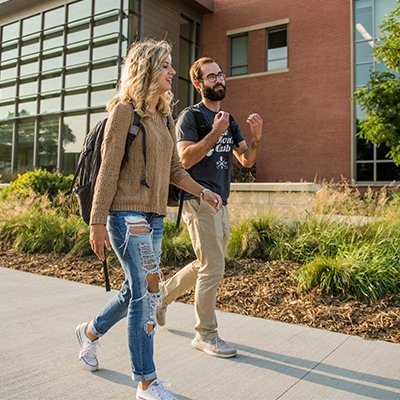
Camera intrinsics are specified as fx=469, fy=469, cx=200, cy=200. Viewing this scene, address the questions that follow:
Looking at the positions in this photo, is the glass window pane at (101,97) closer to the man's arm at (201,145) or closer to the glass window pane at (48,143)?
the glass window pane at (48,143)

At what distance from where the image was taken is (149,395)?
250 centimetres

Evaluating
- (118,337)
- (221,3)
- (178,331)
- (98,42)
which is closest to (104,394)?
(118,337)

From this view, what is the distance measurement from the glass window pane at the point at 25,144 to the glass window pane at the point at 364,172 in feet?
47.8

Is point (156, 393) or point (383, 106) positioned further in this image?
point (383, 106)

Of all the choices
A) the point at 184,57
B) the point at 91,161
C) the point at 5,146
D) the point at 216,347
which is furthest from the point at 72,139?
the point at 91,161

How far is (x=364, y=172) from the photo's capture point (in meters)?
18.3

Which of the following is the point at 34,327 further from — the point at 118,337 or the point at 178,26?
the point at 178,26

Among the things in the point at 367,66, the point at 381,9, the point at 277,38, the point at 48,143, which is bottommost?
the point at 48,143

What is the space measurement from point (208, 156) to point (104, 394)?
5.77ft

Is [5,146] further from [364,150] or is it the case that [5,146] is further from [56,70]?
[364,150]

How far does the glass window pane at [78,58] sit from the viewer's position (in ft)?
66.4

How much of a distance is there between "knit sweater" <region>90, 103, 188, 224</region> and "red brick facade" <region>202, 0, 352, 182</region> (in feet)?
53.1

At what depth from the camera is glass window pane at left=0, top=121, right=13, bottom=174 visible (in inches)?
913

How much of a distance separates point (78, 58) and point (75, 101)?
1865 millimetres
